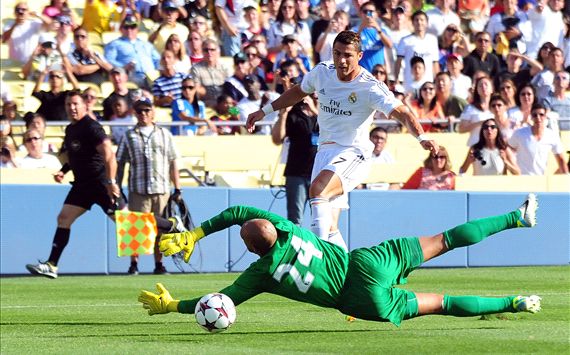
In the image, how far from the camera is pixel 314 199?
11.2m

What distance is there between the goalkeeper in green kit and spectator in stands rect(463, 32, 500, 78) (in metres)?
12.9

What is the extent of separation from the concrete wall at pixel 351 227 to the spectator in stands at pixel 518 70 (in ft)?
13.2

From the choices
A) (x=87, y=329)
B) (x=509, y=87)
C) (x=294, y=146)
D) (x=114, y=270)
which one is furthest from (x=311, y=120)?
(x=87, y=329)

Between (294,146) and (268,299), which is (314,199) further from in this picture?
(294,146)

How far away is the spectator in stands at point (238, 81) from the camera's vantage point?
20.7 meters

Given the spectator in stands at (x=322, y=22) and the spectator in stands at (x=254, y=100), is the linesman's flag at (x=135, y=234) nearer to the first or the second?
the spectator in stands at (x=254, y=100)

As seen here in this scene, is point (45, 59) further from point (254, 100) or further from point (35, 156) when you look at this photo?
point (254, 100)

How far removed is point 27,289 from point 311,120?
13.5 ft

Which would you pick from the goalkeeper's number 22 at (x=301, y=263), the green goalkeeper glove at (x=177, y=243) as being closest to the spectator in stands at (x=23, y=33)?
the green goalkeeper glove at (x=177, y=243)

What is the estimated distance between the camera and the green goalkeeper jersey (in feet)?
28.4

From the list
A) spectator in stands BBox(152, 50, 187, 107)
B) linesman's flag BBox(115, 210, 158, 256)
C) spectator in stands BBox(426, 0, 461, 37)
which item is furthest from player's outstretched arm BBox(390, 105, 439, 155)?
spectator in stands BBox(426, 0, 461, 37)

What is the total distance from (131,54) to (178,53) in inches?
34.4

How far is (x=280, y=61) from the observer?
21.4 meters

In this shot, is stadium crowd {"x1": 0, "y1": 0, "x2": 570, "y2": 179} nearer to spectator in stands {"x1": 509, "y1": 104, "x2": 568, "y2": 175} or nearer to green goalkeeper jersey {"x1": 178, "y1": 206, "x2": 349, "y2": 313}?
spectator in stands {"x1": 509, "y1": 104, "x2": 568, "y2": 175}
